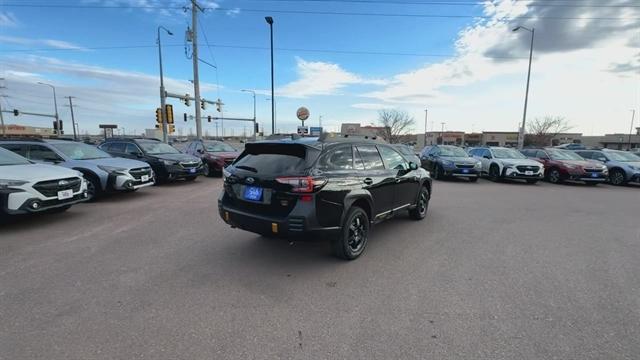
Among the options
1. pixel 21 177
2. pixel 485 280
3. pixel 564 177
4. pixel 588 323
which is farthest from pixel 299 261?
pixel 564 177

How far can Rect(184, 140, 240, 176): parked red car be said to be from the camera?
14156 mm

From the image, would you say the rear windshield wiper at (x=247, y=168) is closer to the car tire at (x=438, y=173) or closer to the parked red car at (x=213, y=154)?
the parked red car at (x=213, y=154)

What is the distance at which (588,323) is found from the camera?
9.87ft

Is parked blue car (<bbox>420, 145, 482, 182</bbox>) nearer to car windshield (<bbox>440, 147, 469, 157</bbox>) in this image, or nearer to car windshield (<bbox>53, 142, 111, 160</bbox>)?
car windshield (<bbox>440, 147, 469, 157</bbox>)

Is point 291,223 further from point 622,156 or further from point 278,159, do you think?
point 622,156

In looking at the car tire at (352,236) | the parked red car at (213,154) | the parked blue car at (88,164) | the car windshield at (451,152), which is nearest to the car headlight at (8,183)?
the parked blue car at (88,164)

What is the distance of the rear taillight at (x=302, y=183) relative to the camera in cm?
389

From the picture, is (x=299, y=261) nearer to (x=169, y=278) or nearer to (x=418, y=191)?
(x=169, y=278)

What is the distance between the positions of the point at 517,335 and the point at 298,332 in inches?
75.3

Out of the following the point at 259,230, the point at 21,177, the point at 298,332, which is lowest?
the point at 298,332

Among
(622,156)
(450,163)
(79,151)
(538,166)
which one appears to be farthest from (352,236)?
(622,156)

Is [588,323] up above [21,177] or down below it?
below

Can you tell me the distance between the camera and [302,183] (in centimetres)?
389

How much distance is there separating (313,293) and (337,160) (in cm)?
178
